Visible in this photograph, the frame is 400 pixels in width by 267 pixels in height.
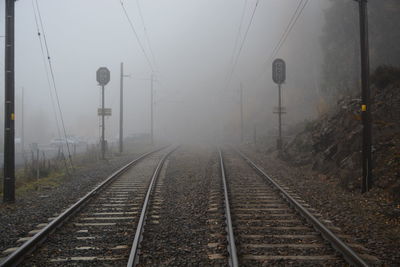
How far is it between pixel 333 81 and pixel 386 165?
854 inches

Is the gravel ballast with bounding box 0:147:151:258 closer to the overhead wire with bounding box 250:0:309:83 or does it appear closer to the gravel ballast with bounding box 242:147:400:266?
the gravel ballast with bounding box 242:147:400:266

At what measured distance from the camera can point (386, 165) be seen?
9.66 meters

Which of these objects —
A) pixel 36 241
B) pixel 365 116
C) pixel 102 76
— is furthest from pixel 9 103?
pixel 102 76

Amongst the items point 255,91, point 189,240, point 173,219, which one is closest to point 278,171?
point 173,219

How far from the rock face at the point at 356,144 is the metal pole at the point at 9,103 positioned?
32.1 ft

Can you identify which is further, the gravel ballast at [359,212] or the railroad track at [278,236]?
the gravel ballast at [359,212]

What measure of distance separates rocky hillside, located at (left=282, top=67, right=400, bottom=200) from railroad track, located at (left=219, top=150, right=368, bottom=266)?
297cm

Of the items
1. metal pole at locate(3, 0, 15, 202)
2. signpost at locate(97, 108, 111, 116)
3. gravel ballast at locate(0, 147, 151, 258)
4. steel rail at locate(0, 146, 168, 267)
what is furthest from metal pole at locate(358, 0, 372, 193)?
signpost at locate(97, 108, 111, 116)

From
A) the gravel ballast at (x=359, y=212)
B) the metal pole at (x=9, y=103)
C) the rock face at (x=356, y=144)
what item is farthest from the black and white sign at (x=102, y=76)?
the gravel ballast at (x=359, y=212)

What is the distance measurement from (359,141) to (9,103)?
450 inches

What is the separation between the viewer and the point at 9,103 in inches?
349

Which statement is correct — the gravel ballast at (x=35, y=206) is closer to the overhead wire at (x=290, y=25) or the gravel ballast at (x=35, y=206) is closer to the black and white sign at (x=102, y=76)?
the overhead wire at (x=290, y=25)

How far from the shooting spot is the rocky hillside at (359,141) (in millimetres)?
9598

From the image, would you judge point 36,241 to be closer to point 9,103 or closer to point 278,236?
point 278,236
